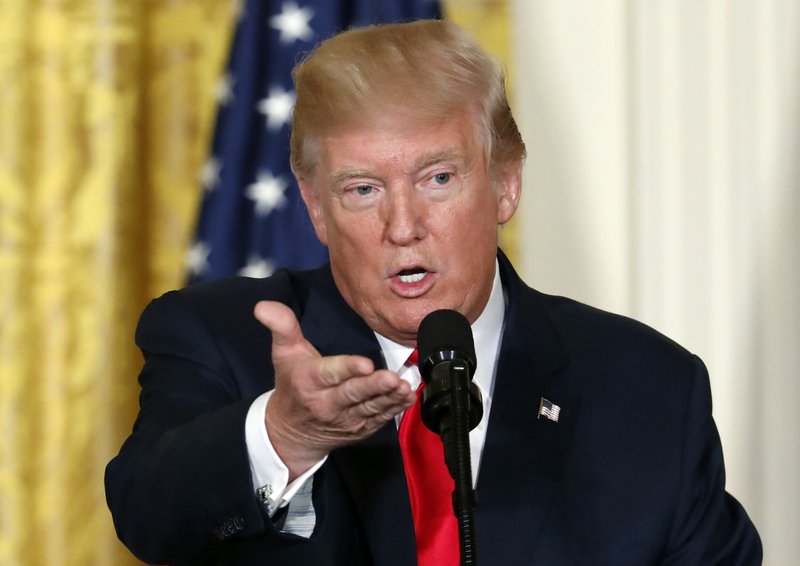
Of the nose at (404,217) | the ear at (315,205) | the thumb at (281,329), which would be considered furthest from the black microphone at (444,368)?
the ear at (315,205)

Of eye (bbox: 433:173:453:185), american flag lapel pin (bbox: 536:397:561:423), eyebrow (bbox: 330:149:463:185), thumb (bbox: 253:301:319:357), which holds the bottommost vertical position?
american flag lapel pin (bbox: 536:397:561:423)

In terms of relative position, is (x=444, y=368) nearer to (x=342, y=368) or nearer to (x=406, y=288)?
(x=342, y=368)

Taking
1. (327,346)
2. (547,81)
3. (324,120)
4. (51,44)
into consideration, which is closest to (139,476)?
(327,346)

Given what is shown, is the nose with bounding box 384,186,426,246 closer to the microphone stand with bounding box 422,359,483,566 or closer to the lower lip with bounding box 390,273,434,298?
the lower lip with bounding box 390,273,434,298

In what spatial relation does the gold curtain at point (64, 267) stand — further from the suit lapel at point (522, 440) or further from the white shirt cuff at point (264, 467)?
the white shirt cuff at point (264, 467)

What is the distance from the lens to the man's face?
6.75 ft

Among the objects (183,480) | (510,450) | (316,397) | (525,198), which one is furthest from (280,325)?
(525,198)

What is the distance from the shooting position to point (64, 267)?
3182 millimetres

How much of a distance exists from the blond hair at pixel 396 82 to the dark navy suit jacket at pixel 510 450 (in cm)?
31

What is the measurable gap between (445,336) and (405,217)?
66 cm

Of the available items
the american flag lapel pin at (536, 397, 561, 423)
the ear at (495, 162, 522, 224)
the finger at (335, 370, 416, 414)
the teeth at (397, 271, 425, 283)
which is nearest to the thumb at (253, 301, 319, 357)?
the finger at (335, 370, 416, 414)

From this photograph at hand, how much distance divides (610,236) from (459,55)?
1.39 meters

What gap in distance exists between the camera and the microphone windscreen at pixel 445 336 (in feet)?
4.51

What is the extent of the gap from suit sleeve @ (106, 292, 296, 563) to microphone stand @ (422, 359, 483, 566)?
0.39m
